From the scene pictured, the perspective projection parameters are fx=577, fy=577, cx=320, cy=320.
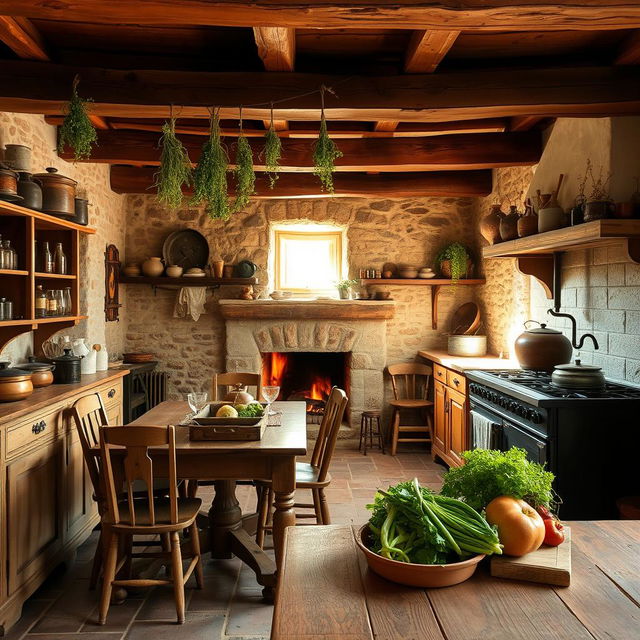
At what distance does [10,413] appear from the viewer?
9.20 feet

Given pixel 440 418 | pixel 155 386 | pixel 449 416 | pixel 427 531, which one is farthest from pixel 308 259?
pixel 427 531

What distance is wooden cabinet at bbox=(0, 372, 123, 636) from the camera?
2.76 m

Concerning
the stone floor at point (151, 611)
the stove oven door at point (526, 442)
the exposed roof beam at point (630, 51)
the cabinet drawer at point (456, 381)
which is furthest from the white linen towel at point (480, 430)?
the exposed roof beam at point (630, 51)

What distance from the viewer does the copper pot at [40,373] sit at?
3.58 metres

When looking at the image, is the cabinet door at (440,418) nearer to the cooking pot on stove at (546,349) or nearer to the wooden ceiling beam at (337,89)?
the cooking pot on stove at (546,349)

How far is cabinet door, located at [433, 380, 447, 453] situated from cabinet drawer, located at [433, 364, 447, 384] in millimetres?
59

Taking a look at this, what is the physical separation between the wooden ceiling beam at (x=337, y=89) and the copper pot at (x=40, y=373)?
1.60m

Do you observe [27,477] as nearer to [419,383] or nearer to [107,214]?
[107,214]

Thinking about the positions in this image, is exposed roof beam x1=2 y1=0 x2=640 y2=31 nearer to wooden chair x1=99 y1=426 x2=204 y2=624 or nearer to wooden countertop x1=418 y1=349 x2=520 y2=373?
wooden chair x1=99 y1=426 x2=204 y2=624

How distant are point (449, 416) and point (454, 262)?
5.72ft

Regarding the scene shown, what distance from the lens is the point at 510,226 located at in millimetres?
4387

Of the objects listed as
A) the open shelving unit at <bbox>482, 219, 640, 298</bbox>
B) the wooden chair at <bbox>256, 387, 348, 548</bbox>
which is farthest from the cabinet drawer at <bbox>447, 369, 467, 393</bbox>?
the wooden chair at <bbox>256, 387, 348, 548</bbox>

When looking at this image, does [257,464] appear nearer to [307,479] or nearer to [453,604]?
[307,479]

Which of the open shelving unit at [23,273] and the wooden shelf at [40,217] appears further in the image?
the open shelving unit at [23,273]
